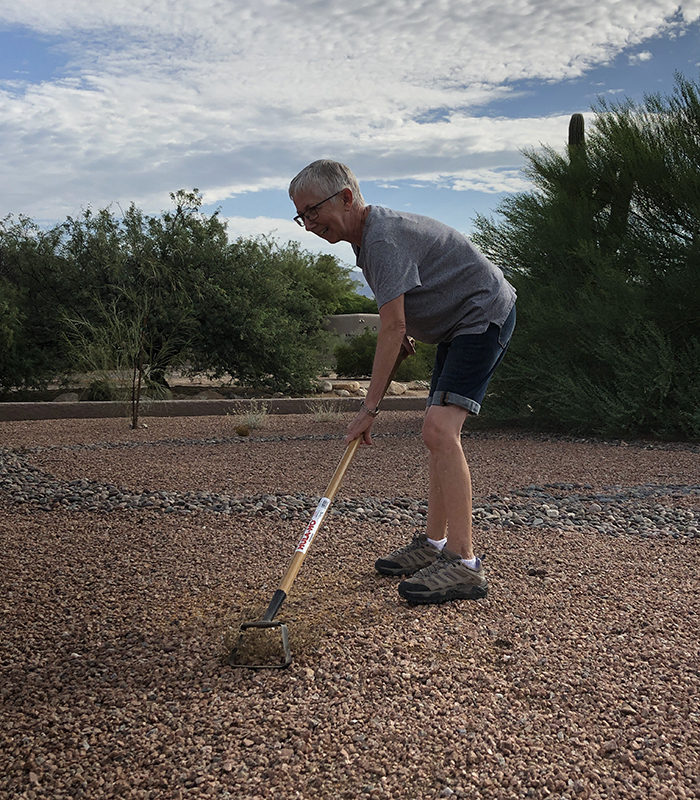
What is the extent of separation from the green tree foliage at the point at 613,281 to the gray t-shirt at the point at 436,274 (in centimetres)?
600

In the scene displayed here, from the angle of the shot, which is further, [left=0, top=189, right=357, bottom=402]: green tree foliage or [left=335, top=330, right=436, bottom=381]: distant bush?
[left=335, top=330, right=436, bottom=381]: distant bush

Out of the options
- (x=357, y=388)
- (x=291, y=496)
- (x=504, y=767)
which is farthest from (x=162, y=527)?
(x=357, y=388)

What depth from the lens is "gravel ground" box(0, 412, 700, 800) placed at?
2.36 metres

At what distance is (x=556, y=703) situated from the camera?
8.90ft

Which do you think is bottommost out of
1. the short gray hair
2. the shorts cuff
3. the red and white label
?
the red and white label

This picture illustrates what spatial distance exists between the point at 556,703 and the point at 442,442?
3.50ft

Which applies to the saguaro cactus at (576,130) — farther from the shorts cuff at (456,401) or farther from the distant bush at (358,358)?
the shorts cuff at (456,401)

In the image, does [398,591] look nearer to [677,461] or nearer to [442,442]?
[442,442]

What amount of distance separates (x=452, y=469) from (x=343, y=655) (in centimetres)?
84

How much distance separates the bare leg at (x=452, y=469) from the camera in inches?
135

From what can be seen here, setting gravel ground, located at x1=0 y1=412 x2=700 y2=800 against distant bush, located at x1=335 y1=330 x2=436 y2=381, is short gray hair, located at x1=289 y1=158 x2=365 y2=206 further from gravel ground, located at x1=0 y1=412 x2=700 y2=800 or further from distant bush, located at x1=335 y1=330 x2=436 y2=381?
distant bush, located at x1=335 y1=330 x2=436 y2=381

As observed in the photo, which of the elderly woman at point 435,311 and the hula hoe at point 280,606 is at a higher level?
the elderly woman at point 435,311

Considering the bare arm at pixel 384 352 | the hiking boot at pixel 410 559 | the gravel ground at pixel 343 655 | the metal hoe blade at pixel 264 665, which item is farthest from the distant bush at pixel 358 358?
the metal hoe blade at pixel 264 665

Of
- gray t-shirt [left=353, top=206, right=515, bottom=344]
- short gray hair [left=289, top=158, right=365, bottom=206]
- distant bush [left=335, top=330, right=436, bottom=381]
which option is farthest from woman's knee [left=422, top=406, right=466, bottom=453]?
distant bush [left=335, top=330, right=436, bottom=381]
